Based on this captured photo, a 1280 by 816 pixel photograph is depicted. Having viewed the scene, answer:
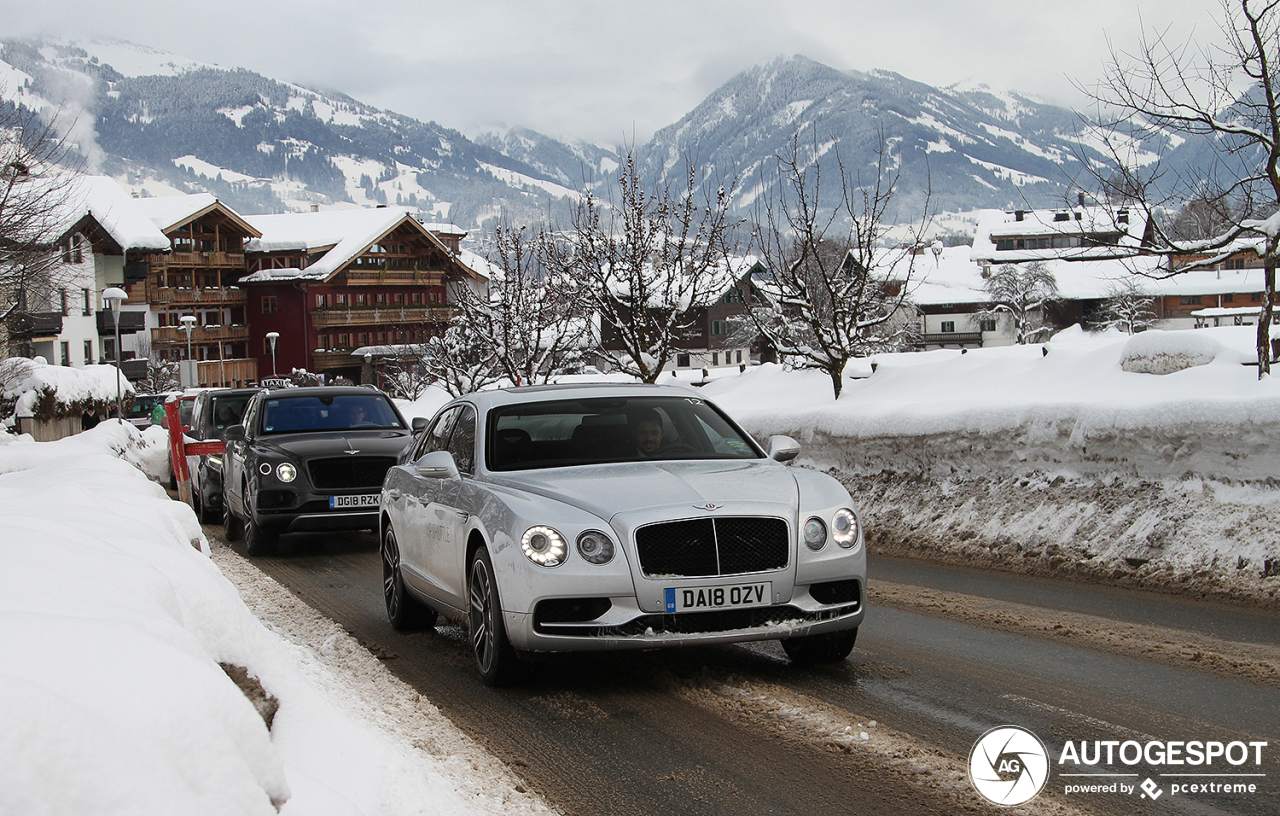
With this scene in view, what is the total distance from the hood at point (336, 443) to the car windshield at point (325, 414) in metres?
0.27

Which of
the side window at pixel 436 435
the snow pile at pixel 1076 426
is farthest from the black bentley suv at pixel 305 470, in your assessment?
the snow pile at pixel 1076 426

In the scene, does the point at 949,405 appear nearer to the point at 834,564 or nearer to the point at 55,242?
the point at 834,564

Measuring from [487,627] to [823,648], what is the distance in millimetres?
1807

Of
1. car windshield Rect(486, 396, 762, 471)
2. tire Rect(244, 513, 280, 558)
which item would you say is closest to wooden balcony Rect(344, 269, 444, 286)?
tire Rect(244, 513, 280, 558)

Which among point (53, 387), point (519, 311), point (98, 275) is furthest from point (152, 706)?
point (98, 275)

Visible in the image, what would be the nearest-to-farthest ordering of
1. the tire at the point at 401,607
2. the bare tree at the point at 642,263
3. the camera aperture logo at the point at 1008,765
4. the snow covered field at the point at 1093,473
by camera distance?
the camera aperture logo at the point at 1008,765, the tire at the point at 401,607, the snow covered field at the point at 1093,473, the bare tree at the point at 642,263

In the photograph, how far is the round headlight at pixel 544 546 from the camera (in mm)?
5625

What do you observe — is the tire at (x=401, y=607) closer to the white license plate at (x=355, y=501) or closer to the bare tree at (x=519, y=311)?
the white license plate at (x=355, y=501)

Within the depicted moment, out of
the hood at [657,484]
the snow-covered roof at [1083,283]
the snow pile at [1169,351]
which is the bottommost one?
the hood at [657,484]

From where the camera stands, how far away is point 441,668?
668 centimetres

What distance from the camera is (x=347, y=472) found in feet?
41.4

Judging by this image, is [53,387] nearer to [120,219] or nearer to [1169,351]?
[120,219]

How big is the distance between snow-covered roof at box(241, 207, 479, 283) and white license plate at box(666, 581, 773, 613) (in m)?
78.4

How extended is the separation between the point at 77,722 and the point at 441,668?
4.45 metres
